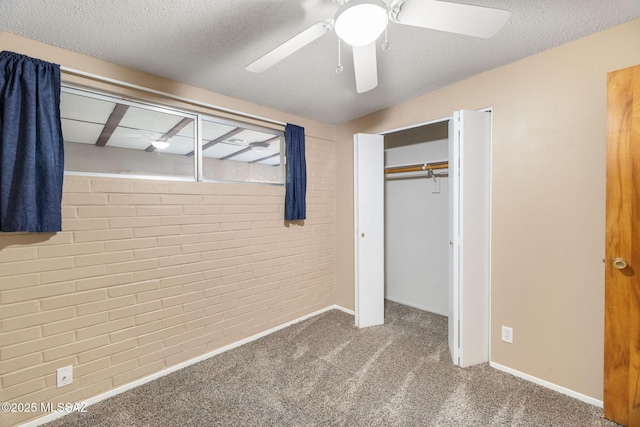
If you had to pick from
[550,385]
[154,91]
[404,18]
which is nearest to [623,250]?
[550,385]

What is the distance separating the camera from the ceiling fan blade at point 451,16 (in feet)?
3.32

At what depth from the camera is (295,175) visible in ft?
9.34

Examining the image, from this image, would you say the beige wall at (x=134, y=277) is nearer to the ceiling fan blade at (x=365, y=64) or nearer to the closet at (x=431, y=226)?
the closet at (x=431, y=226)

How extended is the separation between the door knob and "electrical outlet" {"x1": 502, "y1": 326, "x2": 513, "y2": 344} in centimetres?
79

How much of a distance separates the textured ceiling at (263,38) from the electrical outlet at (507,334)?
1974 mm

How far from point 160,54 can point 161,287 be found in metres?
Answer: 1.65

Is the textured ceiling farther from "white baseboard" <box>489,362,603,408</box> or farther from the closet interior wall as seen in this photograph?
"white baseboard" <box>489,362,603,408</box>

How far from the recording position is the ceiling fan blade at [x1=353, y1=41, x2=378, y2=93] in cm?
128

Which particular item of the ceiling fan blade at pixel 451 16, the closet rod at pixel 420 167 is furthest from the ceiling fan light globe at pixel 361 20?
the closet rod at pixel 420 167

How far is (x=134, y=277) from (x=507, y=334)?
9.15 feet

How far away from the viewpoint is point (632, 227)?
1.46m

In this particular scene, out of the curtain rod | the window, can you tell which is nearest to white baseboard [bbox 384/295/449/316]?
the window

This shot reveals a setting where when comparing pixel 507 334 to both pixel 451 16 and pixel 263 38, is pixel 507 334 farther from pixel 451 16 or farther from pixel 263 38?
pixel 263 38

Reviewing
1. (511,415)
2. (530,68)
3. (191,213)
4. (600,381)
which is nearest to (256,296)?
(191,213)
